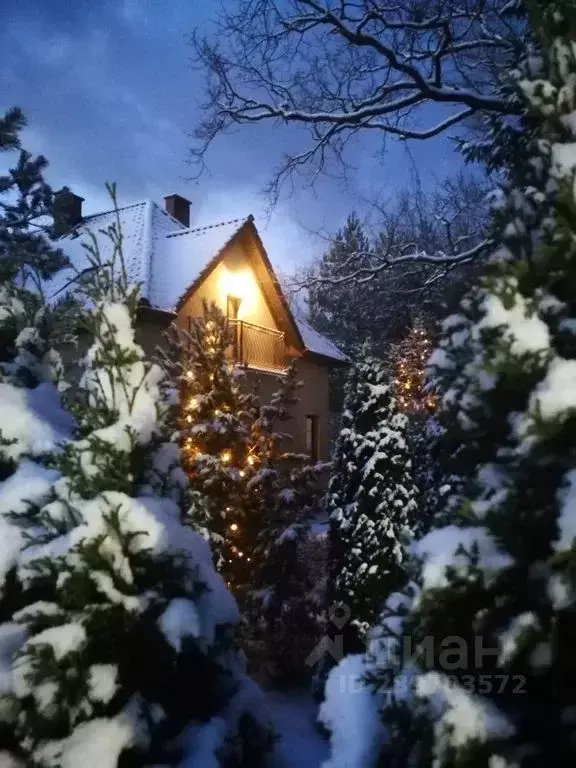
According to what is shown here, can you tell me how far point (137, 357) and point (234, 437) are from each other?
18.1ft

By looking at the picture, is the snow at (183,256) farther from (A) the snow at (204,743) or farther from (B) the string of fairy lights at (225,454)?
(A) the snow at (204,743)

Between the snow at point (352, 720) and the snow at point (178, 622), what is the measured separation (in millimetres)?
718

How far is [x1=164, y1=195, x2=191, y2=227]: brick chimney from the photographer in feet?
70.4

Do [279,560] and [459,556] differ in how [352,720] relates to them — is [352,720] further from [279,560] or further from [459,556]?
[279,560]

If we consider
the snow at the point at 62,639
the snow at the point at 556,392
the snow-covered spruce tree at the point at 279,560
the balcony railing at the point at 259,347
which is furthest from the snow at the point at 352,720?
the balcony railing at the point at 259,347

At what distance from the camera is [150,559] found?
3.32 meters

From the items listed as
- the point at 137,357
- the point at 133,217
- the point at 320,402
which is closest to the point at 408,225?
the point at 320,402

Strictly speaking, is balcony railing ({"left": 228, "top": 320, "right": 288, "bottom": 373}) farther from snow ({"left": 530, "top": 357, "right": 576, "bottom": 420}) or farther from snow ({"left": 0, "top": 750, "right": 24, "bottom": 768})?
snow ({"left": 530, "top": 357, "right": 576, "bottom": 420})

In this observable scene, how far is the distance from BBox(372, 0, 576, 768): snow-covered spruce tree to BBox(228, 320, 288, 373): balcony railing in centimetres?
1496

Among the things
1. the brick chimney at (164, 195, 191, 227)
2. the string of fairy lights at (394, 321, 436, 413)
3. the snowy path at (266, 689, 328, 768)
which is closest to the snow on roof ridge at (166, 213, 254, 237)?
the brick chimney at (164, 195, 191, 227)

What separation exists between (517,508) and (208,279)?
15581 millimetres

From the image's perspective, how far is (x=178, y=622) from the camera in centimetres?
312

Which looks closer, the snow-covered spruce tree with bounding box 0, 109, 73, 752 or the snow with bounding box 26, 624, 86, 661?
the snow with bounding box 26, 624, 86, 661

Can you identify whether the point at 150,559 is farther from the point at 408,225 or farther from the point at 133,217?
the point at 408,225
